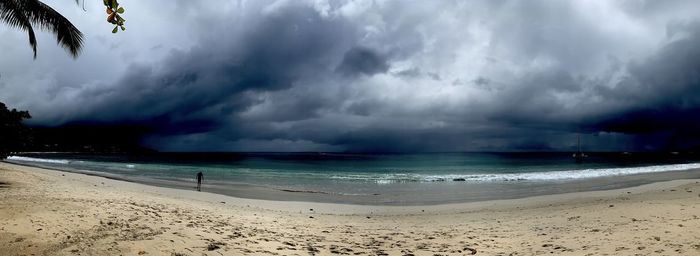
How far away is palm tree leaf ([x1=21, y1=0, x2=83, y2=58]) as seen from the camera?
12.5m

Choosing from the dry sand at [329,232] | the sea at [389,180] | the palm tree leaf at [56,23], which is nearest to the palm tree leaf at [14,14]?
the palm tree leaf at [56,23]

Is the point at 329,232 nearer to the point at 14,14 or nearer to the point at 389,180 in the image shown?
the point at 14,14

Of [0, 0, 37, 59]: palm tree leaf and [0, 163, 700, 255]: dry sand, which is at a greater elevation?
[0, 0, 37, 59]: palm tree leaf

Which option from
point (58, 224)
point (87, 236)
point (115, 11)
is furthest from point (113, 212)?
point (115, 11)

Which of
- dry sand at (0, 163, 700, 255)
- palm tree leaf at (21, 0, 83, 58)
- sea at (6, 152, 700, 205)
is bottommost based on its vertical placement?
sea at (6, 152, 700, 205)

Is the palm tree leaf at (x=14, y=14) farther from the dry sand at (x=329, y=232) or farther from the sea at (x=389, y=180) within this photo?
the sea at (x=389, y=180)

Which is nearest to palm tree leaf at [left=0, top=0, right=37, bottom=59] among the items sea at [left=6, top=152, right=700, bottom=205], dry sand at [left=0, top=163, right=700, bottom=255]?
dry sand at [left=0, top=163, right=700, bottom=255]

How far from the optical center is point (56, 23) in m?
13.0

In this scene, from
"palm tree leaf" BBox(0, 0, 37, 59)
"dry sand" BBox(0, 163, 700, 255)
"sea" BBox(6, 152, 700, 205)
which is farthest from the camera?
"sea" BBox(6, 152, 700, 205)

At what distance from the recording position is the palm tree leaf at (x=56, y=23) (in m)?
12.5

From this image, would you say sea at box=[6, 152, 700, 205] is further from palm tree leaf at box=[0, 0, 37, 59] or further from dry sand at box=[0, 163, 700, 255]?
palm tree leaf at box=[0, 0, 37, 59]

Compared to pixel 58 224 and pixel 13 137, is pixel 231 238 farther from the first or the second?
pixel 13 137

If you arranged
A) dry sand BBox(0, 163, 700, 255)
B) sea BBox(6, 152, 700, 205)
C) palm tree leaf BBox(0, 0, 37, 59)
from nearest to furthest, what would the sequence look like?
dry sand BBox(0, 163, 700, 255) < palm tree leaf BBox(0, 0, 37, 59) < sea BBox(6, 152, 700, 205)

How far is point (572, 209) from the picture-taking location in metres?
15.0
